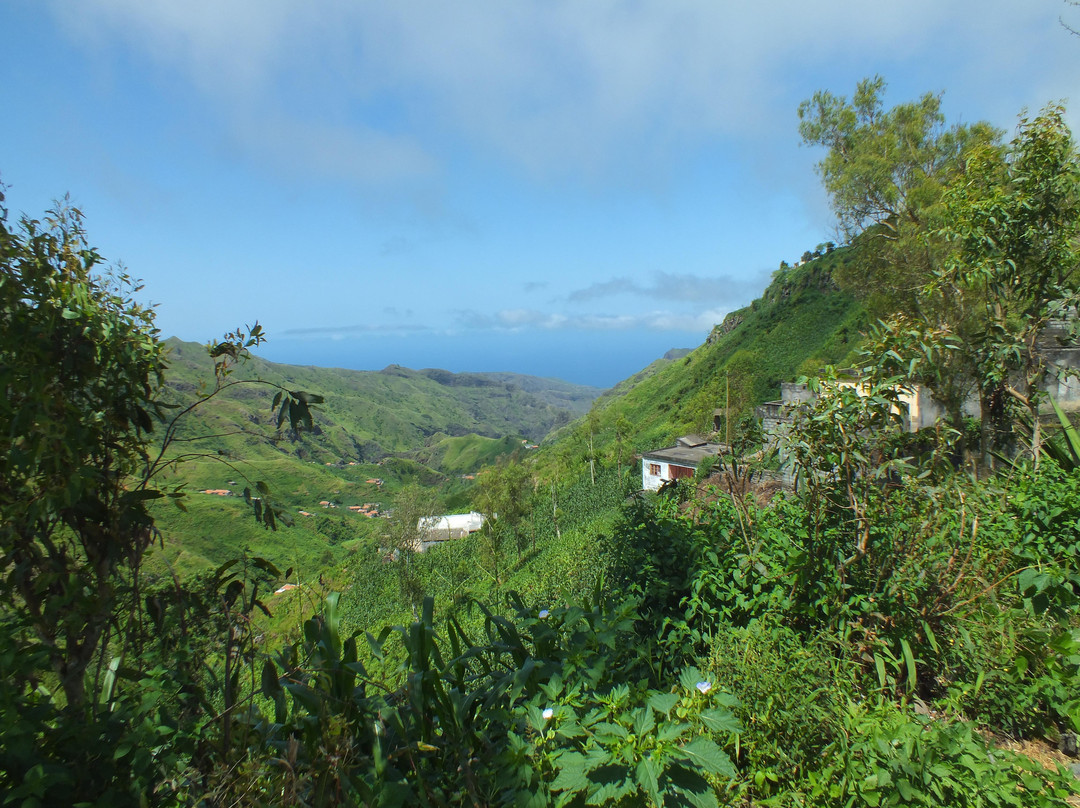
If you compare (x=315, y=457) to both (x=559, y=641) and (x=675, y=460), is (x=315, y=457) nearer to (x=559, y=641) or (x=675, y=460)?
(x=675, y=460)

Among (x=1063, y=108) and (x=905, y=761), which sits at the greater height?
(x=1063, y=108)

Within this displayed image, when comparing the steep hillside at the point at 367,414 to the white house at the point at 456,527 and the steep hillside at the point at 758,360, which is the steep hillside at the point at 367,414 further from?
the steep hillside at the point at 758,360

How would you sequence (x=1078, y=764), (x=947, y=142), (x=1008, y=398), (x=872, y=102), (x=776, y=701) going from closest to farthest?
(x=776, y=701) < (x=1078, y=764) < (x=1008, y=398) < (x=947, y=142) < (x=872, y=102)

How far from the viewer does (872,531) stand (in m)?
3.21

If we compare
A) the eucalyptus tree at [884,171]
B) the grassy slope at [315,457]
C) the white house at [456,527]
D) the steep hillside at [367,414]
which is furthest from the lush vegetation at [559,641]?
the steep hillside at [367,414]

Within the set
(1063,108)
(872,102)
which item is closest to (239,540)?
(872,102)

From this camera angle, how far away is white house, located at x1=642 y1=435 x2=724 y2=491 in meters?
25.8

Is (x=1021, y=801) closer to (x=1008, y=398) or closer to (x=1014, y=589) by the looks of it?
(x=1014, y=589)

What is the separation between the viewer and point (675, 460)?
86.6 ft

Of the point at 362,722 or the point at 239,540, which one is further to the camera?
the point at 239,540

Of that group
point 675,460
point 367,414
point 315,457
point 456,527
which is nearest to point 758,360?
point 675,460

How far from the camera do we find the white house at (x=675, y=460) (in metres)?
25.8

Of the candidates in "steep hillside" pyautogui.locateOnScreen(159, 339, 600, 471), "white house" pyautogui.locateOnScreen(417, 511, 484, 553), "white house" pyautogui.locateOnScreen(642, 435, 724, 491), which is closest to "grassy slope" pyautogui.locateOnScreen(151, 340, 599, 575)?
"steep hillside" pyautogui.locateOnScreen(159, 339, 600, 471)

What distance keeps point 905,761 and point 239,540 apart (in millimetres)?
54454
